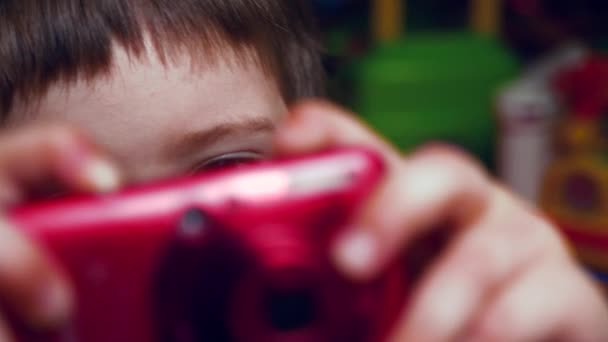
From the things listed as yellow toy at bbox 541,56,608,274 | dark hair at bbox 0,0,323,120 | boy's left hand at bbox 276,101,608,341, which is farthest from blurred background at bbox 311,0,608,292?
boy's left hand at bbox 276,101,608,341

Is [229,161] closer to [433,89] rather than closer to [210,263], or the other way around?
[210,263]

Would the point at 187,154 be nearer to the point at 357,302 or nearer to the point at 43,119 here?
the point at 43,119

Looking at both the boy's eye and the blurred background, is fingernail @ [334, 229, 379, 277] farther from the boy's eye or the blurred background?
the blurred background

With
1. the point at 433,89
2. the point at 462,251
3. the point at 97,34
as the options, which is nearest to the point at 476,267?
the point at 462,251

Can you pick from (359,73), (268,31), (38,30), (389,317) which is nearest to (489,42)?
(359,73)

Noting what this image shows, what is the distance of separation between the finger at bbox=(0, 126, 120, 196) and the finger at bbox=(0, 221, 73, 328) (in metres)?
0.03

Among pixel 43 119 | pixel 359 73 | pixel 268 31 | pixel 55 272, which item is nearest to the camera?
pixel 55 272

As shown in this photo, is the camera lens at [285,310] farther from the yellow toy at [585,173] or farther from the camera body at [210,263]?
the yellow toy at [585,173]

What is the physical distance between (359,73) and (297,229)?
3.66 feet

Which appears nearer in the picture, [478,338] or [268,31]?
[478,338]

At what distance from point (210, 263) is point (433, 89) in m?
1.13

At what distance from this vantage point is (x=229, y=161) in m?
0.40

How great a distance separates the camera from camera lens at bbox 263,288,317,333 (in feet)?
0.71

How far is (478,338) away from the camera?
0.26m
